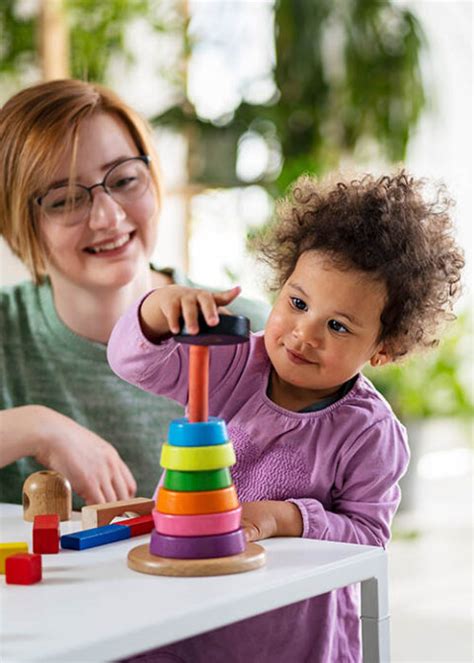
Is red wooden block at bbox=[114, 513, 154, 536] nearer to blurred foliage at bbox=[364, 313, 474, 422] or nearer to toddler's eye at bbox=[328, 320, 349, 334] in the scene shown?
toddler's eye at bbox=[328, 320, 349, 334]

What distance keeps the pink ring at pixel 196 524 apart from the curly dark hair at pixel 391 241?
364mm

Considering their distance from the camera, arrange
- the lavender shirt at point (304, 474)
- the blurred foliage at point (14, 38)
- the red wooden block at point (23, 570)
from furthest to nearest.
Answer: the blurred foliage at point (14, 38) → the lavender shirt at point (304, 474) → the red wooden block at point (23, 570)

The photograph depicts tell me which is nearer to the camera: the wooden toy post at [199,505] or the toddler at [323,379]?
the wooden toy post at [199,505]

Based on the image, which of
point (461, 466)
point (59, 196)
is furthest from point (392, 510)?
point (461, 466)

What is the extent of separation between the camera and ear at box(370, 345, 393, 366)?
1.35 meters

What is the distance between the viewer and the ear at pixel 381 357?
1.35 m

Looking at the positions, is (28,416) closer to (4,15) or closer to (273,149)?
(4,15)

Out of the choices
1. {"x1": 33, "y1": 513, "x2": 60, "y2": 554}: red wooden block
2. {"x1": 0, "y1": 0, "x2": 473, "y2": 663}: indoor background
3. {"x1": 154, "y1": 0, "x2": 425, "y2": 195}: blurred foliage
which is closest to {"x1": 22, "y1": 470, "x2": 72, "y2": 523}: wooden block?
{"x1": 33, "y1": 513, "x2": 60, "y2": 554}: red wooden block

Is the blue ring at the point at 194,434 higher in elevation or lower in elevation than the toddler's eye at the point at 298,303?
lower

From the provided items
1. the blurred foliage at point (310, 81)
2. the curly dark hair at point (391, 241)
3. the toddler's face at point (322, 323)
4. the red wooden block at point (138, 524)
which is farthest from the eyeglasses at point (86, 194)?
the blurred foliage at point (310, 81)

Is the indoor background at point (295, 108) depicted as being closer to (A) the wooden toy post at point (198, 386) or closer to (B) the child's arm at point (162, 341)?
(B) the child's arm at point (162, 341)

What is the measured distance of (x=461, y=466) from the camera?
16.4 feet

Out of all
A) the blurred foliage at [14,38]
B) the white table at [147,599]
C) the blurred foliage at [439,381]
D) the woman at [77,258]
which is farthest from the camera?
the blurred foliage at [439,381]

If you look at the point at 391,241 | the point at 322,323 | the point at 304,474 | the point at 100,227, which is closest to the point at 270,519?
the point at 304,474
